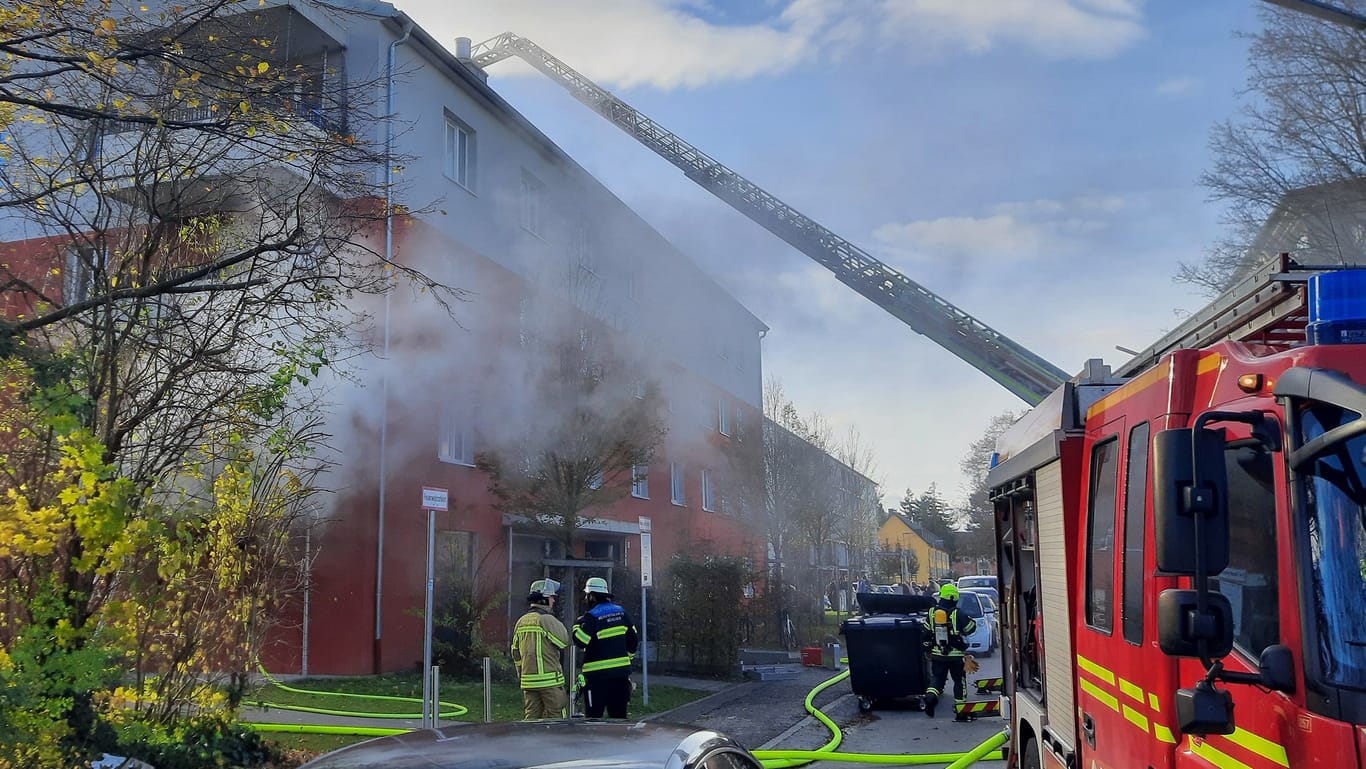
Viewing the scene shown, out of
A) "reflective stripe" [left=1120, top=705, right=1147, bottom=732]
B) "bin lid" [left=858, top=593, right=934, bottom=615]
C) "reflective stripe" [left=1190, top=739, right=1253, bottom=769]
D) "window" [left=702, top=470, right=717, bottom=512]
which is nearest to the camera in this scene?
"reflective stripe" [left=1190, top=739, right=1253, bottom=769]

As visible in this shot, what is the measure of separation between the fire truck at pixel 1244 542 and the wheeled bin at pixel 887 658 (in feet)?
27.0

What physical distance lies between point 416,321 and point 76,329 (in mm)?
8038

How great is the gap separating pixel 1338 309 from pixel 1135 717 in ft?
5.09

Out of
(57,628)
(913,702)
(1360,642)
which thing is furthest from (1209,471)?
(913,702)

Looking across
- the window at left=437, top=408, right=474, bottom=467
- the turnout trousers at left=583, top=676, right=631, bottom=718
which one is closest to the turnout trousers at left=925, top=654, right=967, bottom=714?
the turnout trousers at left=583, top=676, right=631, bottom=718

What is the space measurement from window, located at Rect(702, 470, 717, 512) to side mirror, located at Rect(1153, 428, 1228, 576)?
2527 centimetres

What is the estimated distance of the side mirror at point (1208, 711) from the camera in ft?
8.87

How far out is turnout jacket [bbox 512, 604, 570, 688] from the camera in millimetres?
7980

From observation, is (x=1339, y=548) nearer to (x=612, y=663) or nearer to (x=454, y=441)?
(x=612, y=663)

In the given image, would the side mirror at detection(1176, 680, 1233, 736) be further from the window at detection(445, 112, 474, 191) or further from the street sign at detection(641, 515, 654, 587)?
the window at detection(445, 112, 474, 191)

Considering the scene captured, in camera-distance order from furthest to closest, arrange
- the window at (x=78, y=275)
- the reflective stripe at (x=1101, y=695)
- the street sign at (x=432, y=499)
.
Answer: the street sign at (x=432, y=499)
the window at (x=78, y=275)
the reflective stripe at (x=1101, y=695)

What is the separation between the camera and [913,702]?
12.6 meters

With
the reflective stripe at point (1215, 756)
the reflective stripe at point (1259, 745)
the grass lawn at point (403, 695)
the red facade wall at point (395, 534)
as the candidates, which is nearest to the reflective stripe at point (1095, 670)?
the reflective stripe at point (1215, 756)

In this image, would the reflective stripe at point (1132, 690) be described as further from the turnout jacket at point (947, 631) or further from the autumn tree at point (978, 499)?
the autumn tree at point (978, 499)
